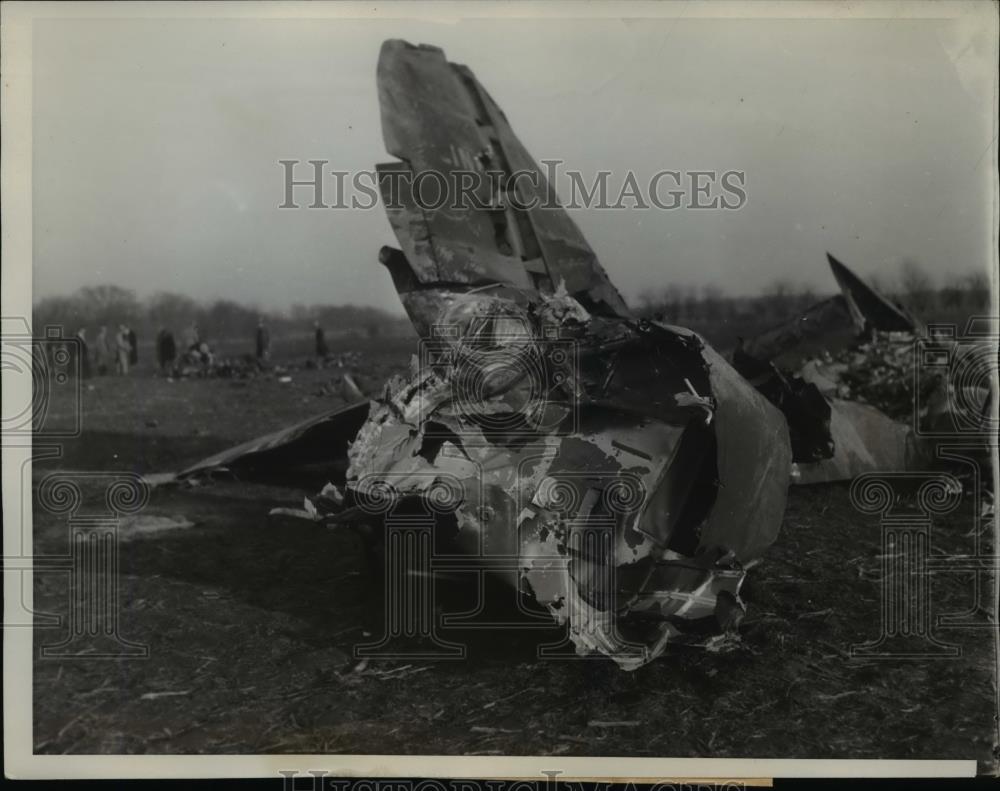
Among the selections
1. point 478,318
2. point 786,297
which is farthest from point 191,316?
point 786,297

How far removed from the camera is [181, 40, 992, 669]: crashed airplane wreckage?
1.99m

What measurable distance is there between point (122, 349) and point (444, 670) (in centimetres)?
138

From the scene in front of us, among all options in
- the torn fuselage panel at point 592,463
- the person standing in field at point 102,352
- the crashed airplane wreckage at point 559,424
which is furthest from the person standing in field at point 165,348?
the torn fuselage panel at point 592,463

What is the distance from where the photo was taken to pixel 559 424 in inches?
81.7

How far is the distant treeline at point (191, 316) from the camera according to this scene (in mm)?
2311

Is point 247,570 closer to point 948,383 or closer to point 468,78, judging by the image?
point 468,78

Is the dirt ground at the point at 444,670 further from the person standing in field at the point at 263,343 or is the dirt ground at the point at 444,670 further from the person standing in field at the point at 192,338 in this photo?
the person standing in field at the point at 263,343

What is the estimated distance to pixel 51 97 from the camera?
2.30 metres

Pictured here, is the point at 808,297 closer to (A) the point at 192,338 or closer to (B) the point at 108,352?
(A) the point at 192,338

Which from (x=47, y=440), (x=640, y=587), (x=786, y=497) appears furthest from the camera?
(x=47, y=440)

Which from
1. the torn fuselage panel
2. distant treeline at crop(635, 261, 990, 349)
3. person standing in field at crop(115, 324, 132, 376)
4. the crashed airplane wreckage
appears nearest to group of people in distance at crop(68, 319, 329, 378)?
person standing in field at crop(115, 324, 132, 376)

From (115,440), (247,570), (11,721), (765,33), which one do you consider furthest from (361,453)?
(765,33)

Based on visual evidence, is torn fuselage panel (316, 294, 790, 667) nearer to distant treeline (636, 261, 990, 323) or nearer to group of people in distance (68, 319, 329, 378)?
distant treeline (636, 261, 990, 323)

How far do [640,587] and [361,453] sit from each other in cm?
85
